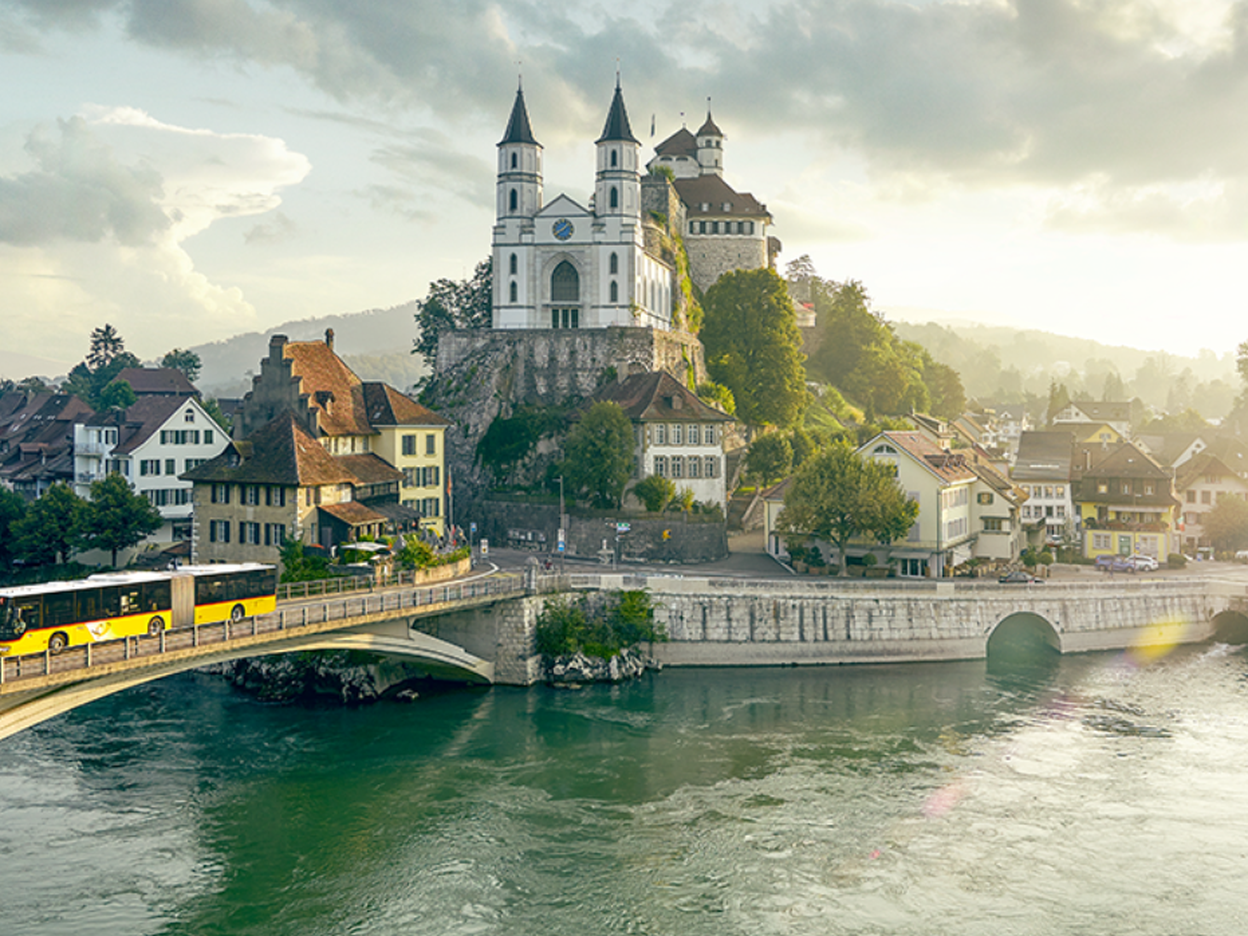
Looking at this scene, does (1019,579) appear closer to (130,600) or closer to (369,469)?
(369,469)

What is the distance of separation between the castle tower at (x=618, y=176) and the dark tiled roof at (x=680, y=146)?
40.7 m

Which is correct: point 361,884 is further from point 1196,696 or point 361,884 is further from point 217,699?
point 1196,696

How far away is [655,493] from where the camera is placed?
74062 millimetres

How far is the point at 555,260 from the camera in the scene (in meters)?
92.5

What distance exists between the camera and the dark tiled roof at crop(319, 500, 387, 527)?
56750 millimetres

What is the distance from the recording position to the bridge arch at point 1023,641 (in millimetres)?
61312

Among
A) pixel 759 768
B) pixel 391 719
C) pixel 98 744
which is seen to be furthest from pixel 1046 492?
pixel 98 744

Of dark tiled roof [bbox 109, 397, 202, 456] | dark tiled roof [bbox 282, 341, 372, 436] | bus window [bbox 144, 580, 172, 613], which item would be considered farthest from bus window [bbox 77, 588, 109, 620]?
dark tiled roof [bbox 109, 397, 202, 456]

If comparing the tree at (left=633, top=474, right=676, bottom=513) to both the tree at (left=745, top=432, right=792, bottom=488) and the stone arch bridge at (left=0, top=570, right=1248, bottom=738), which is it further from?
the tree at (left=745, top=432, right=792, bottom=488)

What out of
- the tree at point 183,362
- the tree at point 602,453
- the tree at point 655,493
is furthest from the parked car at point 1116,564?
the tree at point 183,362

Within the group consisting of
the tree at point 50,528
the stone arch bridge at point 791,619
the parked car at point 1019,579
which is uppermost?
the tree at point 50,528

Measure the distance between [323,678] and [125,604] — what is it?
16.1 metres

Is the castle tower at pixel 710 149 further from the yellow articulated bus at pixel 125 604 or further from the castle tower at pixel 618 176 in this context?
the yellow articulated bus at pixel 125 604

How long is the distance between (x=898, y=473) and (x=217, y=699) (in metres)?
42.1
